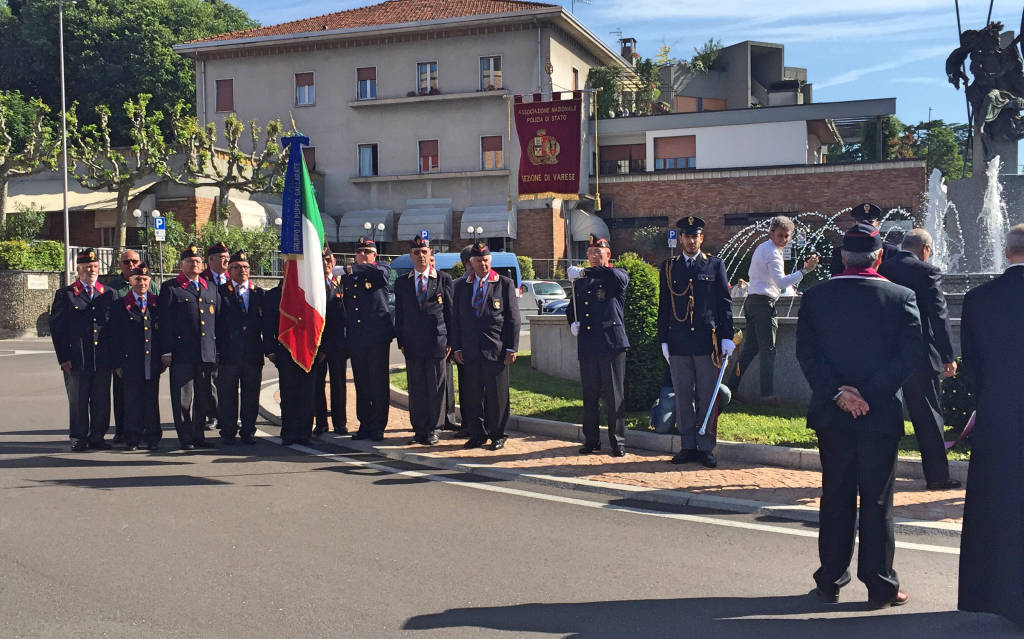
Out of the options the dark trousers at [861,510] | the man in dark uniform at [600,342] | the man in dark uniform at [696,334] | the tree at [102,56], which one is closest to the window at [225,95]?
the tree at [102,56]

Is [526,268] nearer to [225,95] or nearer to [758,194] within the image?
[758,194]

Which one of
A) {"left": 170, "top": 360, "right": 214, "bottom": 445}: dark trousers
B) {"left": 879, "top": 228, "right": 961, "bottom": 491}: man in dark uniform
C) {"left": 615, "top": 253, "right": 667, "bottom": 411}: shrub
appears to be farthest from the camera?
{"left": 615, "top": 253, "right": 667, "bottom": 411}: shrub

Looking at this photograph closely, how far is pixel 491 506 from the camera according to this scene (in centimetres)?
713

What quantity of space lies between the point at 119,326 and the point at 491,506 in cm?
483

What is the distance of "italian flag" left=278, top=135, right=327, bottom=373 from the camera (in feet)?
32.2

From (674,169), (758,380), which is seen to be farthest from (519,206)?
(758,380)

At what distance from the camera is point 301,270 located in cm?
994

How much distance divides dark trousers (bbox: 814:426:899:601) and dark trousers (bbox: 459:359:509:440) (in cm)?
475

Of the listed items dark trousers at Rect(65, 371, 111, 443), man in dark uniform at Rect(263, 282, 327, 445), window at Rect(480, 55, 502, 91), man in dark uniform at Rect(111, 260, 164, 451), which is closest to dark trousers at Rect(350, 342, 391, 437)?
man in dark uniform at Rect(263, 282, 327, 445)

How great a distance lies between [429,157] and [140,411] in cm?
3749

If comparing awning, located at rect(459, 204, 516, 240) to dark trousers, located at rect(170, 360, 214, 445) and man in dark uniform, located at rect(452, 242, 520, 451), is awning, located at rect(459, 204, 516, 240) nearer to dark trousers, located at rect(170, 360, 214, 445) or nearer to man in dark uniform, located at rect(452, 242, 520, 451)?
man in dark uniform, located at rect(452, 242, 520, 451)

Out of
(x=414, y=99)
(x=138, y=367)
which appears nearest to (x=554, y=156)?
(x=138, y=367)

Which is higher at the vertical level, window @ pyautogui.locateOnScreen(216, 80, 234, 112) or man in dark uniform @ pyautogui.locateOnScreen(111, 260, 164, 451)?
window @ pyautogui.locateOnScreen(216, 80, 234, 112)

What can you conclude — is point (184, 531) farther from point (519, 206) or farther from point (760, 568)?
point (519, 206)
